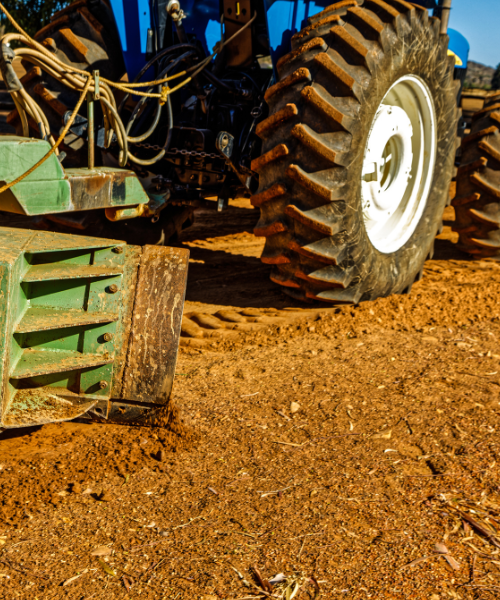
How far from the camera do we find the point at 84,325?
7.32 feet

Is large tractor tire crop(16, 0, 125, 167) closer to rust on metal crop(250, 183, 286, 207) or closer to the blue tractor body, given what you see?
the blue tractor body

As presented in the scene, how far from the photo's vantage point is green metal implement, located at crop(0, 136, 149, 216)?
2.24 meters

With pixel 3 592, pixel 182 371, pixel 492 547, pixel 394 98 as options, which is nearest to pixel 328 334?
pixel 182 371

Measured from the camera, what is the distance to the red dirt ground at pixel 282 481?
68.1 inches

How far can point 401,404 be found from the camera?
2768 millimetres

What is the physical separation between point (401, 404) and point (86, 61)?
2548mm

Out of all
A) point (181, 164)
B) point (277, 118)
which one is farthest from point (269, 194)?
point (181, 164)

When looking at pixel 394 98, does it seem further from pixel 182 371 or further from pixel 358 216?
pixel 182 371

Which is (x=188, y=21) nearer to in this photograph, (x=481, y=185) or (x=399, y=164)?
(x=399, y=164)

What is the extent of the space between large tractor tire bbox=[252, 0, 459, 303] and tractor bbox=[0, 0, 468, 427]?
11mm

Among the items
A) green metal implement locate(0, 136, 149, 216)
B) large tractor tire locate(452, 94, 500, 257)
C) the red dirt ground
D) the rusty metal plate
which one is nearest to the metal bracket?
green metal implement locate(0, 136, 149, 216)

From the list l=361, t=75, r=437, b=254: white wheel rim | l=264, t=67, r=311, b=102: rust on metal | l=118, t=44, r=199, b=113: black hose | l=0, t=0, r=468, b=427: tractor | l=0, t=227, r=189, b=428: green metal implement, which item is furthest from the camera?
l=361, t=75, r=437, b=254: white wheel rim

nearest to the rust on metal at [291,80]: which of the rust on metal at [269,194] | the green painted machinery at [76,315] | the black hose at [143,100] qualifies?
the rust on metal at [269,194]

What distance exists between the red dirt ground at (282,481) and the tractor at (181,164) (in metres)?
0.28
